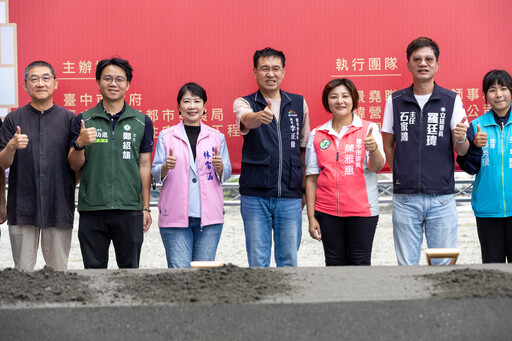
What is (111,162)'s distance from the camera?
262 centimetres

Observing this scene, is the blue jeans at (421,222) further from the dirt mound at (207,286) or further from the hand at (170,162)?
the dirt mound at (207,286)

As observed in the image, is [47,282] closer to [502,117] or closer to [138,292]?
[138,292]

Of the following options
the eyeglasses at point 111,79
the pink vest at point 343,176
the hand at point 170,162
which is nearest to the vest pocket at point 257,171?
the pink vest at point 343,176

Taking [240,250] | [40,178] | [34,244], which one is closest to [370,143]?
[40,178]

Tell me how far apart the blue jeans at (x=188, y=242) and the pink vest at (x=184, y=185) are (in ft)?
0.15

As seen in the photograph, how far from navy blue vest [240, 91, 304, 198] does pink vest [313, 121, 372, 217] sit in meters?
0.14

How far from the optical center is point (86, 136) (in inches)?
97.2

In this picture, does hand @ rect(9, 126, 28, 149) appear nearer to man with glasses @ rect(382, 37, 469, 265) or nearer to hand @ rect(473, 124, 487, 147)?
man with glasses @ rect(382, 37, 469, 265)

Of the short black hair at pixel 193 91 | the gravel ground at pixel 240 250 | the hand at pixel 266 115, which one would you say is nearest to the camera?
the hand at pixel 266 115

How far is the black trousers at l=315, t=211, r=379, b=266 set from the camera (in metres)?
2.58

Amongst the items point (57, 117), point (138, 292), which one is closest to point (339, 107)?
point (57, 117)

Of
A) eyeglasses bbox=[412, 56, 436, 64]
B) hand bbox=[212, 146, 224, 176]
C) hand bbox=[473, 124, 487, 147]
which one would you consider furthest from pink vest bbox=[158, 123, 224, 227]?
hand bbox=[473, 124, 487, 147]

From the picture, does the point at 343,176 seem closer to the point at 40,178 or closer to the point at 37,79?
the point at 40,178

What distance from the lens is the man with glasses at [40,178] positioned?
2645mm
